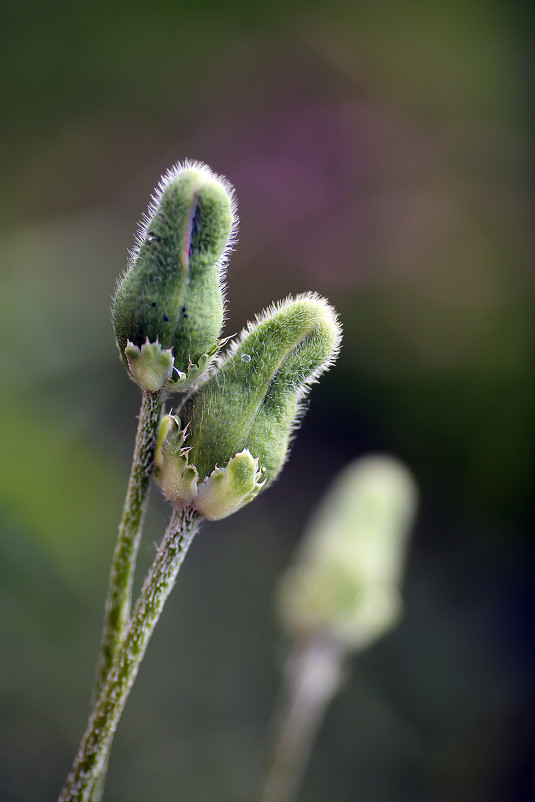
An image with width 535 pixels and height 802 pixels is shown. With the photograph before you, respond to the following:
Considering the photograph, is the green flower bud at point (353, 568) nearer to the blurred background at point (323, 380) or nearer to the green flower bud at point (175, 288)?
the blurred background at point (323, 380)

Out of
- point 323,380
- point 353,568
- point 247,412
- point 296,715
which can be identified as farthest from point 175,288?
point 323,380

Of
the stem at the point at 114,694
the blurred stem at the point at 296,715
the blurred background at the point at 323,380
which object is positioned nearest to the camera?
the stem at the point at 114,694

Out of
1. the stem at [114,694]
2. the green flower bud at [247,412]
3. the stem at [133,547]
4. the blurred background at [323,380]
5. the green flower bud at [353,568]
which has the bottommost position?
the stem at [114,694]

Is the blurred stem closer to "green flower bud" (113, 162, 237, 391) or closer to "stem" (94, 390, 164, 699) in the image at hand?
"stem" (94, 390, 164, 699)

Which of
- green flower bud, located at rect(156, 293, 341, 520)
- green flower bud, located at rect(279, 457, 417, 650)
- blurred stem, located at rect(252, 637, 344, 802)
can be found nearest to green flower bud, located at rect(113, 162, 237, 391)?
green flower bud, located at rect(156, 293, 341, 520)

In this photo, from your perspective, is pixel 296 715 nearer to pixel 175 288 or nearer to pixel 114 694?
pixel 114 694

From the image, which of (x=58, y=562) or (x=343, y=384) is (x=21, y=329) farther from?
(x=343, y=384)

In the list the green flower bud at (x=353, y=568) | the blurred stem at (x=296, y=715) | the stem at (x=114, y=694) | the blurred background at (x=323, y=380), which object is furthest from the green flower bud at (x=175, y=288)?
the blurred background at (x=323, y=380)
